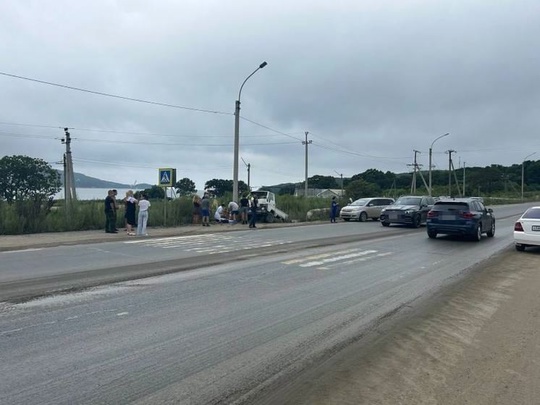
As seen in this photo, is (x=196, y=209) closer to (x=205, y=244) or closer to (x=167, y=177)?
(x=167, y=177)

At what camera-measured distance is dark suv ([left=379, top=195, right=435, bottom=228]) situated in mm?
25156

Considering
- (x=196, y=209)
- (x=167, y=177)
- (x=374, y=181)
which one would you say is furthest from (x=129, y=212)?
(x=374, y=181)

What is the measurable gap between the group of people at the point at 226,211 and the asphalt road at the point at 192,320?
38.2 feet

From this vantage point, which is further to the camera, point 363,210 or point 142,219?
point 363,210

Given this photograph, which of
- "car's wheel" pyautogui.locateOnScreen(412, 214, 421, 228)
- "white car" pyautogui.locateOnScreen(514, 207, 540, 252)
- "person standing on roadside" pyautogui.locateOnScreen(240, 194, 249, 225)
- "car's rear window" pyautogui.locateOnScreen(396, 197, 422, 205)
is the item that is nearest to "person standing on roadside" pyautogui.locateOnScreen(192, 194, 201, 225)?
"person standing on roadside" pyautogui.locateOnScreen(240, 194, 249, 225)

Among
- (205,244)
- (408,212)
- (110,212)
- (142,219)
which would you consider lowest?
(205,244)

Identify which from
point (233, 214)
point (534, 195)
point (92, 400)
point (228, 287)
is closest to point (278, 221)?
point (233, 214)

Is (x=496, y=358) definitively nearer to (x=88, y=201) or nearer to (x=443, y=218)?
(x=443, y=218)

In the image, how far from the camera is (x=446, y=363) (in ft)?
16.4

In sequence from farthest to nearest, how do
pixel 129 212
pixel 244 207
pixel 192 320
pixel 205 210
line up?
1. pixel 244 207
2. pixel 205 210
3. pixel 129 212
4. pixel 192 320

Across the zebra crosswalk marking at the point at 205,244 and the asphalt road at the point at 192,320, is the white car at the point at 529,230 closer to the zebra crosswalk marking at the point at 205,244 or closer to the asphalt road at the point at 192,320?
the asphalt road at the point at 192,320

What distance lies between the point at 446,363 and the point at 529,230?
37.4 ft

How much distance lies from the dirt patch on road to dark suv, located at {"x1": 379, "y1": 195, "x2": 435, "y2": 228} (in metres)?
17.5

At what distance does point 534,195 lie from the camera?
99.8m
